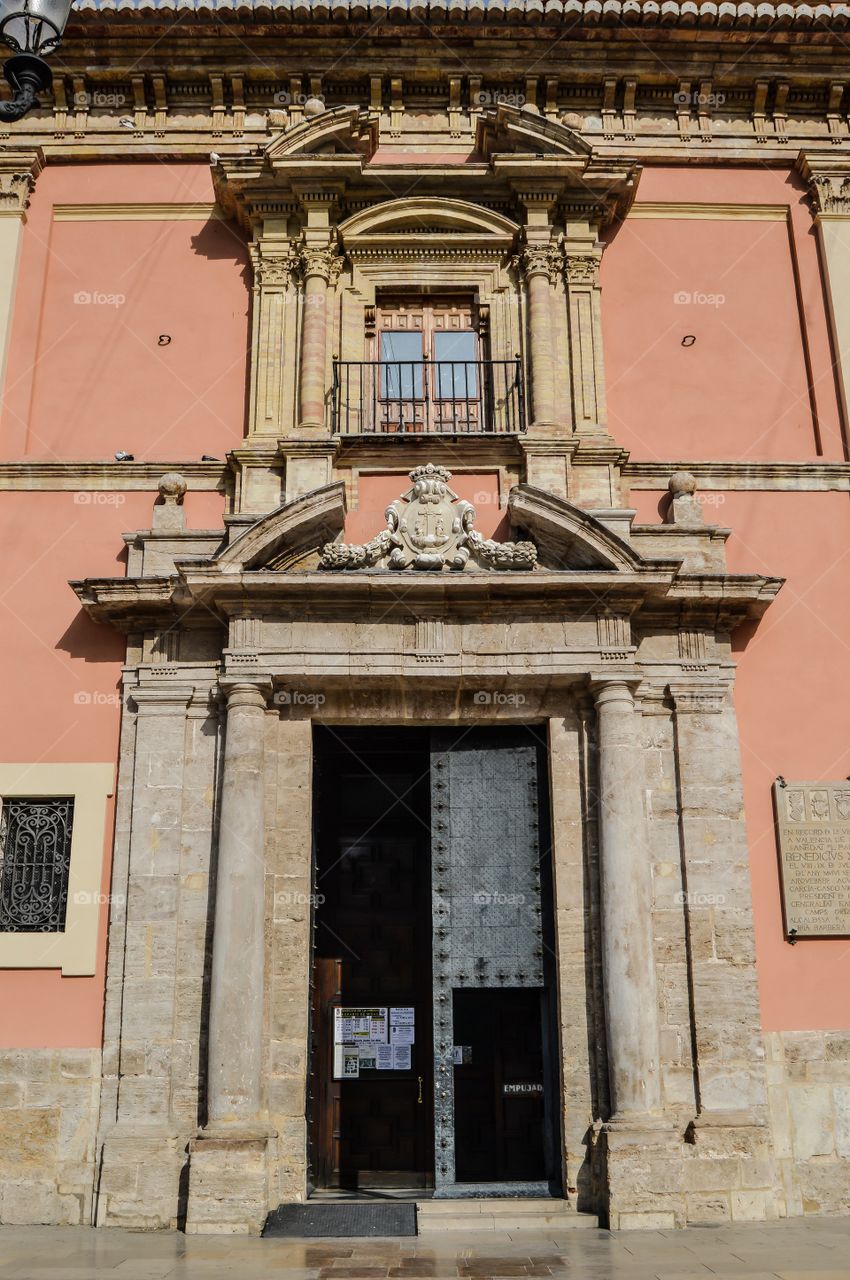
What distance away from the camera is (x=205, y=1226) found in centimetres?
757

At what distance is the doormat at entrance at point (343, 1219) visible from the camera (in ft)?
24.7

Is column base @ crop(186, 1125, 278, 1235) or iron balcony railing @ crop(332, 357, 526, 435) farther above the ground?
iron balcony railing @ crop(332, 357, 526, 435)

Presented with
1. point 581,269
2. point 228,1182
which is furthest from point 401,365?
point 228,1182

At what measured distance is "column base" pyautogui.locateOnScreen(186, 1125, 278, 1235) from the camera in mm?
7566

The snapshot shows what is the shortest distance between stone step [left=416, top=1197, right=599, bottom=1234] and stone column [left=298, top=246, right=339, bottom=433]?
5688 millimetres

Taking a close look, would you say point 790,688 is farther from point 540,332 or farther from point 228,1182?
point 228,1182

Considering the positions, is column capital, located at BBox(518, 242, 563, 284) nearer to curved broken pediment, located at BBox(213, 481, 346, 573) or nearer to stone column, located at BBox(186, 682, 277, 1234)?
curved broken pediment, located at BBox(213, 481, 346, 573)

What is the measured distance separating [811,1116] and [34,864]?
5.69 metres

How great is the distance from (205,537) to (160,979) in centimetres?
323

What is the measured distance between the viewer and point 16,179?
34.5 feet

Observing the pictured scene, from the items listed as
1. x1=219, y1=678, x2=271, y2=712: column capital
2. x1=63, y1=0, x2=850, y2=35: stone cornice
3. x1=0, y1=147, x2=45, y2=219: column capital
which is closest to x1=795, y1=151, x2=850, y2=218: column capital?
x1=63, y1=0, x2=850, y2=35: stone cornice

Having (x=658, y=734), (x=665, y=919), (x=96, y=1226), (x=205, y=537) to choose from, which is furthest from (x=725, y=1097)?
(x=205, y=537)

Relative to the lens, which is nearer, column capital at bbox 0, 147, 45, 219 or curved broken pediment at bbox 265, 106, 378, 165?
curved broken pediment at bbox 265, 106, 378, 165

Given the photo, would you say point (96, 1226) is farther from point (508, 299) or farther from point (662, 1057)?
point (508, 299)
